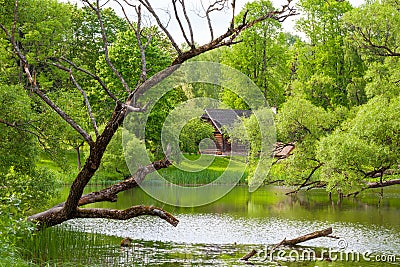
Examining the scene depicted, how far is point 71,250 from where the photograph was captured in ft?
38.9

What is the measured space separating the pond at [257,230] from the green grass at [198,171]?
4728 mm

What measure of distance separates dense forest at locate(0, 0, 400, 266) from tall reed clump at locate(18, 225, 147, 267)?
0.78 m

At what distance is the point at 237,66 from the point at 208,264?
2852 centimetres

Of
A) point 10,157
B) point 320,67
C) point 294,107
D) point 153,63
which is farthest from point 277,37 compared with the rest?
point 10,157

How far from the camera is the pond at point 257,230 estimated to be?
12516 millimetres

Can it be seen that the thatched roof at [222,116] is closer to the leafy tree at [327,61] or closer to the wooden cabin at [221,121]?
the wooden cabin at [221,121]

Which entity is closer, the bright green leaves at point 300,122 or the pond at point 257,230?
the pond at point 257,230

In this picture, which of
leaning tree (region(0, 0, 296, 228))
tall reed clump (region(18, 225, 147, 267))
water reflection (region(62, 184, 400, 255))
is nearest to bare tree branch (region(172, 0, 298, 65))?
leaning tree (region(0, 0, 296, 228))

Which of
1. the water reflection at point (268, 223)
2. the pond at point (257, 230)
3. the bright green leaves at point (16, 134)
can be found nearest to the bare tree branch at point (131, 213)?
the pond at point (257, 230)

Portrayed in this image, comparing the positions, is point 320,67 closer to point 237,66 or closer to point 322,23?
point 322,23

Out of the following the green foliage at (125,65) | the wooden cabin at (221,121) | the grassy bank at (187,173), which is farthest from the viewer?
the wooden cabin at (221,121)

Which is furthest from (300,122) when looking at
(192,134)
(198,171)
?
(198,171)

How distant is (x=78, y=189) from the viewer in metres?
9.41

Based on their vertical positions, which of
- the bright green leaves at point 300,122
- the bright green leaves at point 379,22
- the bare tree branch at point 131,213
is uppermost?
the bright green leaves at point 379,22
